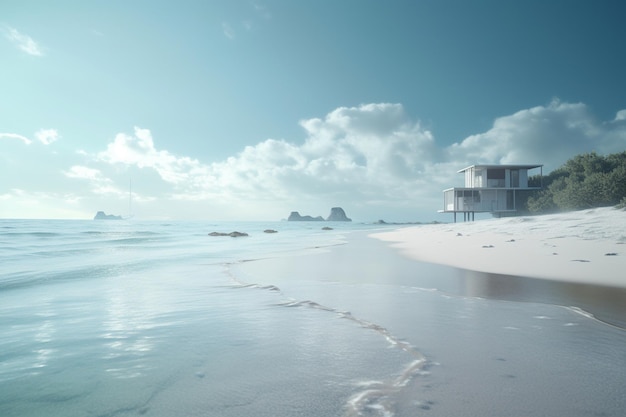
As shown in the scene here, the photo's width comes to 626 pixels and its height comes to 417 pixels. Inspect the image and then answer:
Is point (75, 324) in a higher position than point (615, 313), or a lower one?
lower

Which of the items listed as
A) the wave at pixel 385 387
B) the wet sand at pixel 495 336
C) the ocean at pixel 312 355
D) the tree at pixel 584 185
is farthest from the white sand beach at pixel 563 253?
the tree at pixel 584 185

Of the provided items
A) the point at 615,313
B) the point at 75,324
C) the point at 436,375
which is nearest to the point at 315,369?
the point at 436,375

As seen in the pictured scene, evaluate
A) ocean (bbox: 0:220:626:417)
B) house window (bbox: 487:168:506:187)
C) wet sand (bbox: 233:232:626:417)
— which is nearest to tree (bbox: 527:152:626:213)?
house window (bbox: 487:168:506:187)

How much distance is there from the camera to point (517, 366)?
2.93 metres

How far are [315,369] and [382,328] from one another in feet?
4.66

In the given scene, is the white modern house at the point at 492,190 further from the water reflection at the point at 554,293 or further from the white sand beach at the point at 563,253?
the water reflection at the point at 554,293

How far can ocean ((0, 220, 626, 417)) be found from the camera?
241 cm

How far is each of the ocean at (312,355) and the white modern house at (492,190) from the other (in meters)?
34.3

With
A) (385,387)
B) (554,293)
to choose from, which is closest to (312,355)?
(385,387)

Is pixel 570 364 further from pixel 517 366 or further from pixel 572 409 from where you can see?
pixel 572 409

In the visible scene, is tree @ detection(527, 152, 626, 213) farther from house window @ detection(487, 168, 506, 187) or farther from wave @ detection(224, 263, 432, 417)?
wave @ detection(224, 263, 432, 417)

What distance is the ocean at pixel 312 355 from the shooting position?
7.89 ft

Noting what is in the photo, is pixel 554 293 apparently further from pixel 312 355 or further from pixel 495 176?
pixel 495 176

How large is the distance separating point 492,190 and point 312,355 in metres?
40.3
